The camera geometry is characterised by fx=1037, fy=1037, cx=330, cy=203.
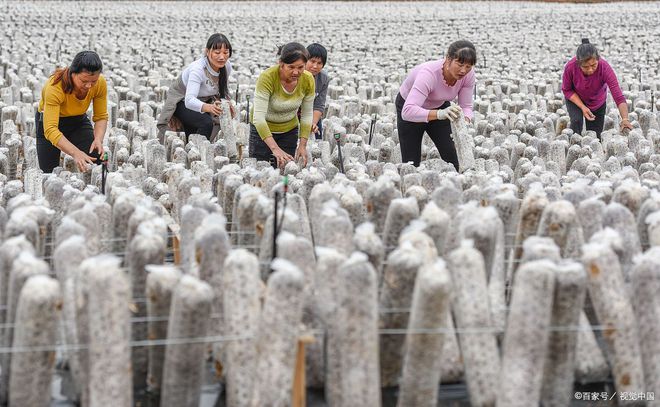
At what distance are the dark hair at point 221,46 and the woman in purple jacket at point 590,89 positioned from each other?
232cm

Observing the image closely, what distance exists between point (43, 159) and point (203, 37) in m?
9.57

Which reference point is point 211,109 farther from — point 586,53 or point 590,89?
point 590,89

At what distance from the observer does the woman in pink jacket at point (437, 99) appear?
216 inches

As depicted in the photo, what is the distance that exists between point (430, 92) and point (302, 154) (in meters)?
0.79

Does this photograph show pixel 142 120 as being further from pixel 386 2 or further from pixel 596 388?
pixel 386 2

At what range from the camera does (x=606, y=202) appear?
14.2 ft

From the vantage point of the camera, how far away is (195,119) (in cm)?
655

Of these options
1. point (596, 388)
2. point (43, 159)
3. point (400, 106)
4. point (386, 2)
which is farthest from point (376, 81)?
point (386, 2)

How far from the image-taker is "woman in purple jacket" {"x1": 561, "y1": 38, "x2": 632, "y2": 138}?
6.88m

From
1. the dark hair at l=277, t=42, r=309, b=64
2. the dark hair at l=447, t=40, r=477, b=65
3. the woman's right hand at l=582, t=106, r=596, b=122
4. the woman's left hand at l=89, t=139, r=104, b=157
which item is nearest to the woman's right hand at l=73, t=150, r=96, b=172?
the woman's left hand at l=89, t=139, r=104, b=157

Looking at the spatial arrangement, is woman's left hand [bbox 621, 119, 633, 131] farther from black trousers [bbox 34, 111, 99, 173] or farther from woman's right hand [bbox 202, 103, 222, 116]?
black trousers [bbox 34, 111, 99, 173]

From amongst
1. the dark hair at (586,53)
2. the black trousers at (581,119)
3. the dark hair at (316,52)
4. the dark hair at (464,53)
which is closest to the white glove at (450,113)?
the dark hair at (464,53)

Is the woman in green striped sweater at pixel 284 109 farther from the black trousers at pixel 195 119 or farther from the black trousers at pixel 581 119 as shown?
Result: the black trousers at pixel 581 119

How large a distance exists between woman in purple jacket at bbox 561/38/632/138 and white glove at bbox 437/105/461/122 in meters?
1.62
